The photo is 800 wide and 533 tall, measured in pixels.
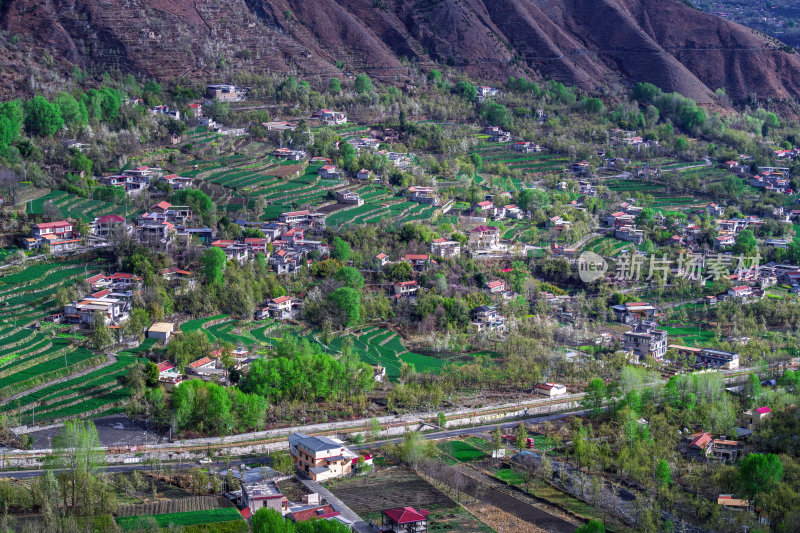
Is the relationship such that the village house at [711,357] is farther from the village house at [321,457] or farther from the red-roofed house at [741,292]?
the village house at [321,457]

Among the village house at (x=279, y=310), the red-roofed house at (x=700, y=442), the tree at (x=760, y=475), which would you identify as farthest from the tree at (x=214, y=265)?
the tree at (x=760, y=475)

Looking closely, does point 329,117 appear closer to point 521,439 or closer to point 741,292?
point 741,292

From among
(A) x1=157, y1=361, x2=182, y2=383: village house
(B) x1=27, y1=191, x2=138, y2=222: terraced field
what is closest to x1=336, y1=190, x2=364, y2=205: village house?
(B) x1=27, y1=191, x2=138, y2=222: terraced field

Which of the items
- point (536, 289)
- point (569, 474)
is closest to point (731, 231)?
point (536, 289)

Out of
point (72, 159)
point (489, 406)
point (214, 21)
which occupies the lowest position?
point (489, 406)

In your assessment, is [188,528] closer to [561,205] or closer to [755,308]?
[755,308]

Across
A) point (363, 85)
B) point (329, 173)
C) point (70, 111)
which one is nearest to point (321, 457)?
point (329, 173)
